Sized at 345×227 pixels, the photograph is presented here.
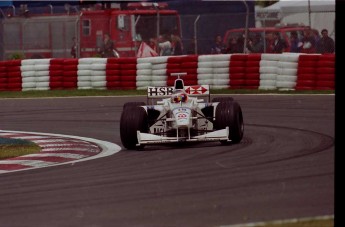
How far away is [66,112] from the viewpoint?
63.2ft

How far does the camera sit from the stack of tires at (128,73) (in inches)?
938

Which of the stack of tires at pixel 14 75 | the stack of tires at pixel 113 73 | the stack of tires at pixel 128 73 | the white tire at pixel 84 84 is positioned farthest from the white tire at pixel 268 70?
the stack of tires at pixel 14 75

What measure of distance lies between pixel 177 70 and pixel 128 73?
1.53 metres

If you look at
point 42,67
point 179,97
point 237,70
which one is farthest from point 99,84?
point 179,97

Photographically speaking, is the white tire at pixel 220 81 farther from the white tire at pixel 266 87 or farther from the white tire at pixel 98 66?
the white tire at pixel 98 66

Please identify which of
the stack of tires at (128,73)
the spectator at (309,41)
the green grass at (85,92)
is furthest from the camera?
the stack of tires at (128,73)

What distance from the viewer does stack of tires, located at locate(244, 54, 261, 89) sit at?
72.5ft

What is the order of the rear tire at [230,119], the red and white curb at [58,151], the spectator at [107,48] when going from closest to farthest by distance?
the red and white curb at [58,151]
the rear tire at [230,119]
the spectator at [107,48]

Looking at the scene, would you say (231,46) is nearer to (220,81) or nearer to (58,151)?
(220,81)

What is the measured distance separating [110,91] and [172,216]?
16.8 metres

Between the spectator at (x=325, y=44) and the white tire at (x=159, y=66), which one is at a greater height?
the spectator at (x=325, y=44)

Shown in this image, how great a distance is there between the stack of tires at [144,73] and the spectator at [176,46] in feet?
8.43
